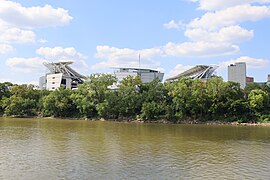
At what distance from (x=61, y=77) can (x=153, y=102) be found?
65.3 m

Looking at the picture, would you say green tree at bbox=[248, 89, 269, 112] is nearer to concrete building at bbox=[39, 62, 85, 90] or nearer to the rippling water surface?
the rippling water surface

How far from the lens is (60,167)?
17.1 meters

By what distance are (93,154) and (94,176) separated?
6233 mm

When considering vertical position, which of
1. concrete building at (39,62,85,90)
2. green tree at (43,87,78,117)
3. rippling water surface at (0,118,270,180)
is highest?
concrete building at (39,62,85,90)

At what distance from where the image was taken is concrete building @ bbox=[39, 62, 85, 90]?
119m

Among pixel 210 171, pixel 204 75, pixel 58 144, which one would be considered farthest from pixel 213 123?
pixel 204 75

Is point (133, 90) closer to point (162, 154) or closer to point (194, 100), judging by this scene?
point (194, 100)

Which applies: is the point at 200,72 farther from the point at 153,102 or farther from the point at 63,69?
the point at 153,102

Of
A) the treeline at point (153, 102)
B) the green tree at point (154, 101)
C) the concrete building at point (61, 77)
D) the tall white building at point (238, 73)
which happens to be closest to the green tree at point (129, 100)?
the treeline at point (153, 102)

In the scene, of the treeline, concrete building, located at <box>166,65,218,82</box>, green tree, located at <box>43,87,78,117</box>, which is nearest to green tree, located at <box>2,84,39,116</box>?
the treeline

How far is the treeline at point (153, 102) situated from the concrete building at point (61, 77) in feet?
140

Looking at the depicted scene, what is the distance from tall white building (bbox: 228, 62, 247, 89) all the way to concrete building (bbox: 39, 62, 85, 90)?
55597mm

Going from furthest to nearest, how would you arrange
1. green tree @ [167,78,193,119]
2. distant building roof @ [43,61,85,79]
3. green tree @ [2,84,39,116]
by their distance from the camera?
distant building roof @ [43,61,85,79] → green tree @ [2,84,39,116] → green tree @ [167,78,193,119]

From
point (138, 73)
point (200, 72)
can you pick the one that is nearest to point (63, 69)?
point (138, 73)
